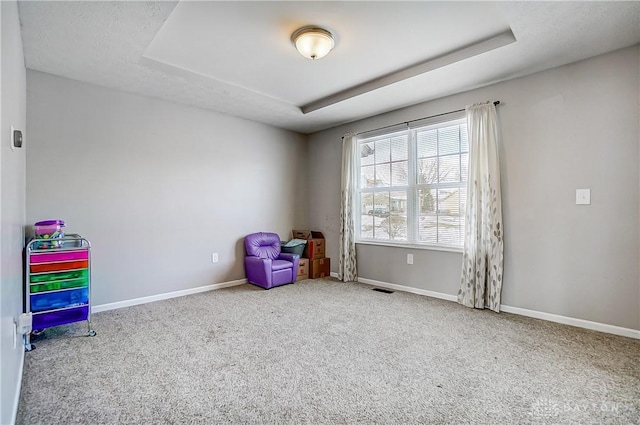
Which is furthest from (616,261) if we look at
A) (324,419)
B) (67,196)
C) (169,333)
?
(67,196)

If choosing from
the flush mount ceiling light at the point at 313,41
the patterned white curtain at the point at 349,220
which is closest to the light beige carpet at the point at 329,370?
the patterned white curtain at the point at 349,220

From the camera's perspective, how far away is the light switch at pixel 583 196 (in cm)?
286

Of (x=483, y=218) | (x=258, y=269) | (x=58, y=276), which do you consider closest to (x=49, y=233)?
(x=58, y=276)

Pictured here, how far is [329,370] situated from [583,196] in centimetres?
275

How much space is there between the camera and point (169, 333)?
2783 millimetres

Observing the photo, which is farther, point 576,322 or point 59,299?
point 576,322

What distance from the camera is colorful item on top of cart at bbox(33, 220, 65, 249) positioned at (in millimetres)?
2758

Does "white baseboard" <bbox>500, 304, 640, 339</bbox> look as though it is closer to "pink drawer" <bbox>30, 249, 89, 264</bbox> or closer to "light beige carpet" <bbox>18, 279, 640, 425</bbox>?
"light beige carpet" <bbox>18, 279, 640, 425</bbox>

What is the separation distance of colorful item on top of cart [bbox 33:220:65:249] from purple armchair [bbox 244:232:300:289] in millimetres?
2213

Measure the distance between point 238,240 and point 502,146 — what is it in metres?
3.60

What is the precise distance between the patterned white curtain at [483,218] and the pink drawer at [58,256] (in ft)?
12.5

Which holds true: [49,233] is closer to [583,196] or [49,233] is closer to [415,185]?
[415,185]

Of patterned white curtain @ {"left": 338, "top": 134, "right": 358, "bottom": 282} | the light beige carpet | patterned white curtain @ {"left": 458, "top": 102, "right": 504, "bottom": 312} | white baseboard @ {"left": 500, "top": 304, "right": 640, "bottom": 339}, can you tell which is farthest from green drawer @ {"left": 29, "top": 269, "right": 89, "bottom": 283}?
white baseboard @ {"left": 500, "top": 304, "right": 640, "bottom": 339}

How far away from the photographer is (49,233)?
111 inches
